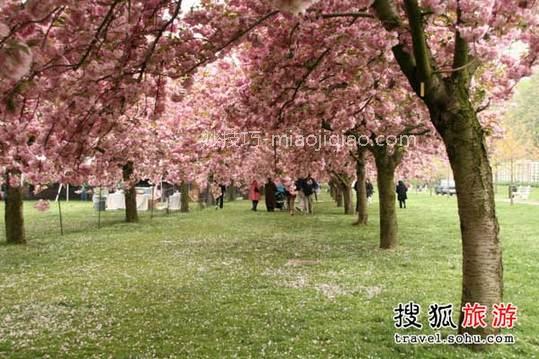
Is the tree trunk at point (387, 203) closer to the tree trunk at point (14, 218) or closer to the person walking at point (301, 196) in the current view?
the tree trunk at point (14, 218)

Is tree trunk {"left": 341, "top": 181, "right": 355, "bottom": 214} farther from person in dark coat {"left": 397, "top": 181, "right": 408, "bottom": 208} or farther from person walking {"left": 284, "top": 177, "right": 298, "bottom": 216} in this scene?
person in dark coat {"left": 397, "top": 181, "right": 408, "bottom": 208}

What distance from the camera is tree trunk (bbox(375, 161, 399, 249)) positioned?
1191cm

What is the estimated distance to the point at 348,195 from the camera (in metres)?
24.0

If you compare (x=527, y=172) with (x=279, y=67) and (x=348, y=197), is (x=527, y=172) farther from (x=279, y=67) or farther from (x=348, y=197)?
(x=279, y=67)

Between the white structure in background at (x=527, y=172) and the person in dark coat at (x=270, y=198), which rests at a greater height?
the white structure in background at (x=527, y=172)

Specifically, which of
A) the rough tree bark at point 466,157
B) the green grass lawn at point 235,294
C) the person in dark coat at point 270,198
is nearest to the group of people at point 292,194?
the person in dark coat at point 270,198

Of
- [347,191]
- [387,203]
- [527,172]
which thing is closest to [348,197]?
[347,191]

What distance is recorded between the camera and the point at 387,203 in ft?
39.5

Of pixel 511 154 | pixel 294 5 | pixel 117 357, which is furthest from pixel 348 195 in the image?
pixel 511 154

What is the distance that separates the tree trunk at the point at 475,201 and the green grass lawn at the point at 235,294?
68 centimetres

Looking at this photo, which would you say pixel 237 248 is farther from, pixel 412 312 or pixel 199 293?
pixel 412 312

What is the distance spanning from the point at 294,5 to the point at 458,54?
4.02 meters

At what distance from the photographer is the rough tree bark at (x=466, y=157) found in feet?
15.8

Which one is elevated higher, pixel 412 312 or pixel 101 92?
pixel 101 92
